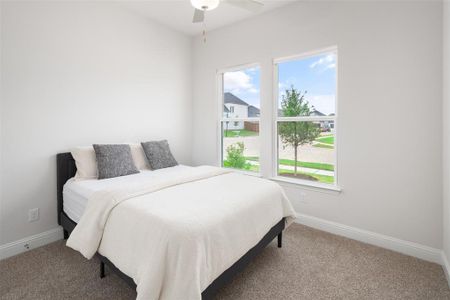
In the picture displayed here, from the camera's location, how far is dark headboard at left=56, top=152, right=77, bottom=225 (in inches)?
97.3

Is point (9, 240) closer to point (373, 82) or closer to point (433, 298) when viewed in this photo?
point (433, 298)

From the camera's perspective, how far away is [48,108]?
2.41 m

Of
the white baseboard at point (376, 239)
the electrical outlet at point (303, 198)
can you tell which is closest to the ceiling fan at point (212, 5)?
the electrical outlet at point (303, 198)

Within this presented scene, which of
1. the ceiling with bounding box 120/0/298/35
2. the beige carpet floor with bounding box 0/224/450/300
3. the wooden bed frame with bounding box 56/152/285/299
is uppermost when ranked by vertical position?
the ceiling with bounding box 120/0/298/35

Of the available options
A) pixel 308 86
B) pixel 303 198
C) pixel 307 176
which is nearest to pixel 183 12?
pixel 308 86

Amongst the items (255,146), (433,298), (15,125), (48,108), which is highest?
(48,108)

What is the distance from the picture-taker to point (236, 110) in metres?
3.70

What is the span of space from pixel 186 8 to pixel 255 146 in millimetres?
2112

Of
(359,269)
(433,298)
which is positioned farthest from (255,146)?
(433,298)

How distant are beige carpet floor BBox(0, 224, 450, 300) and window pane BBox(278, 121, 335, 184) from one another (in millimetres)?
925

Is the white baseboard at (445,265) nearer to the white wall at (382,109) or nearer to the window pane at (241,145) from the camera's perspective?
the white wall at (382,109)

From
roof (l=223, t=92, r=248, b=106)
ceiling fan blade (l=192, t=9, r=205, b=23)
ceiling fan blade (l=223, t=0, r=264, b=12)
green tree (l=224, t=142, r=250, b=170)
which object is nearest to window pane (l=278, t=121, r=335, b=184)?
green tree (l=224, t=142, r=250, b=170)

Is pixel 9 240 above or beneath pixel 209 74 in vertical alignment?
beneath

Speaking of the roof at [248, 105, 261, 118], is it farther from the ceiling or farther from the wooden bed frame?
the wooden bed frame
